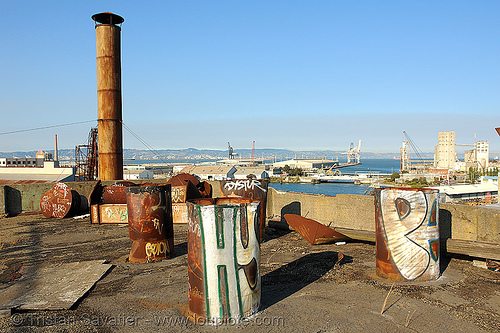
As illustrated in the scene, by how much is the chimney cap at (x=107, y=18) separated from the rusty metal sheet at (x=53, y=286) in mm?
18328

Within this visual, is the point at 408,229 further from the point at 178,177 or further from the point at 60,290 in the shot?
the point at 178,177

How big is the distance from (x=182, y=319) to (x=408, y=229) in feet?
15.1

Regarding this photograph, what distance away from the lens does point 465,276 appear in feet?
25.2

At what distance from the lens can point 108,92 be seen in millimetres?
22609

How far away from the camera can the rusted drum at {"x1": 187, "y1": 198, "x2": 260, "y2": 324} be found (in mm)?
5680

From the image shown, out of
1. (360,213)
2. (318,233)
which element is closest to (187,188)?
(318,233)

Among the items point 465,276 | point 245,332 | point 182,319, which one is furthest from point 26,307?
point 465,276

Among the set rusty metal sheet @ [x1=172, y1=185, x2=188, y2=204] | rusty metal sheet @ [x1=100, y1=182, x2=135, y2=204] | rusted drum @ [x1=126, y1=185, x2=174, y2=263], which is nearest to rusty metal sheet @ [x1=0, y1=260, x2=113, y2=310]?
rusted drum @ [x1=126, y1=185, x2=174, y2=263]


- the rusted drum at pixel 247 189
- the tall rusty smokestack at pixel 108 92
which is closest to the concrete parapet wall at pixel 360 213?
the rusted drum at pixel 247 189

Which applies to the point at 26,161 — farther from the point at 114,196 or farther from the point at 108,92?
the point at 114,196

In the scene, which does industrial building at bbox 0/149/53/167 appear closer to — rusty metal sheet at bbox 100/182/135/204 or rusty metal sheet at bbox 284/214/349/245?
rusty metal sheet at bbox 100/182/135/204

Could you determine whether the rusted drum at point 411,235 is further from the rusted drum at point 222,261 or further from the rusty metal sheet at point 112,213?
the rusty metal sheet at point 112,213

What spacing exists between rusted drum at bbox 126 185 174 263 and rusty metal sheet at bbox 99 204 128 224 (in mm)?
6465

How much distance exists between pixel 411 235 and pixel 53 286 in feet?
23.7
